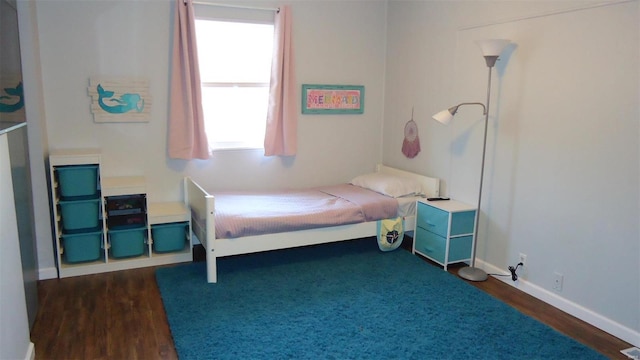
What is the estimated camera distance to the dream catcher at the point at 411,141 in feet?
14.1

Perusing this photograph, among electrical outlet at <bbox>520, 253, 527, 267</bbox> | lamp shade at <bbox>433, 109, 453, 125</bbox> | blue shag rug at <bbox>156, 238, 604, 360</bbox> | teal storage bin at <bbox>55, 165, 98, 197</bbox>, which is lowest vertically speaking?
blue shag rug at <bbox>156, 238, 604, 360</bbox>

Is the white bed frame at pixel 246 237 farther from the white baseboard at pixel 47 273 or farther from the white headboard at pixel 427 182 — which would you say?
the white baseboard at pixel 47 273

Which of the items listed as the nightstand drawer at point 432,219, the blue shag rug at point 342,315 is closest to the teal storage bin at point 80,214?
the blue shag rug at point 342,315

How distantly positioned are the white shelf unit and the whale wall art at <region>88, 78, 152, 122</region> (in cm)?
33

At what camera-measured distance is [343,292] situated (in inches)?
124

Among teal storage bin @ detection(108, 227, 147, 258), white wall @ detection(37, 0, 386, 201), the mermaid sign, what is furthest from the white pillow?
the mermaid sign

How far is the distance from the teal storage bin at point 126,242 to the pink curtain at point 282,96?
1369mm

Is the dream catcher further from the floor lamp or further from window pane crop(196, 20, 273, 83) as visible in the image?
window pane crop(196, 20, 273, 83)

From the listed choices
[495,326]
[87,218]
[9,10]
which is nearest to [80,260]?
Answer: [87,218]

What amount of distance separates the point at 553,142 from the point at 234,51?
2813 millimetres

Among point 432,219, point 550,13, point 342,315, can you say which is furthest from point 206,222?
point 550,13

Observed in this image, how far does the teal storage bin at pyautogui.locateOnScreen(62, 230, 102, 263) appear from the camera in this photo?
340cm

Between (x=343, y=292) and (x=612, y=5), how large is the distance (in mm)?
2441

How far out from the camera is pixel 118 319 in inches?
109
